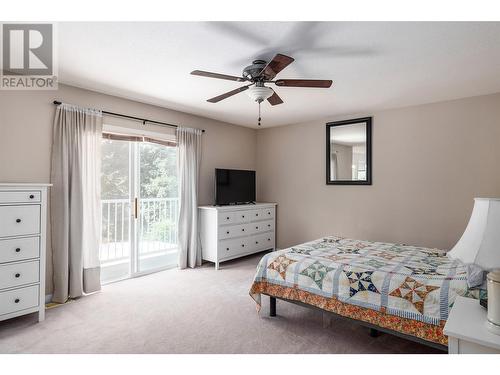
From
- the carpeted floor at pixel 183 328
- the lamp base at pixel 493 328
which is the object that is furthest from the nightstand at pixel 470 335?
the carpeted floor at pixel 183 328

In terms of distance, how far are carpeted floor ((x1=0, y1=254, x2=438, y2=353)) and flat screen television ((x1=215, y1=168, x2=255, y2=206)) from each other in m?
1.72

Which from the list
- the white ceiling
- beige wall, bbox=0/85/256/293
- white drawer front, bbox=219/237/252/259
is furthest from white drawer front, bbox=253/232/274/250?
beige wall, bbox=0/85/256/293

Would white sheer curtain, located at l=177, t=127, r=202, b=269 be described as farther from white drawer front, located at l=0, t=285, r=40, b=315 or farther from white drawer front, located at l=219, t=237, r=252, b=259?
white drawer front, located at l=0, t=285, r=40, b=315

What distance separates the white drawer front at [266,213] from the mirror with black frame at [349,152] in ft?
3.84

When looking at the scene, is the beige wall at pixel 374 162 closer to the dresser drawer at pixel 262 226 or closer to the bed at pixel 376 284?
the dresser drawer at pixel 262 226

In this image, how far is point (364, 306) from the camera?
2.27 metres

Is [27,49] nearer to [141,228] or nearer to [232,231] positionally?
[141,228]

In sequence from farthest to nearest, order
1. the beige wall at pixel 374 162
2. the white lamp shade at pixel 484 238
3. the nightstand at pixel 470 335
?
the beige wall at pixel 374 162 → the white lamp shade at pixel 484 238 → the nightstand at pixel 470 335

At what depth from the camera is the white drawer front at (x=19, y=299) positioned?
249 cm

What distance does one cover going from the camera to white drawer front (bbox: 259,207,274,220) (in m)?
5.26

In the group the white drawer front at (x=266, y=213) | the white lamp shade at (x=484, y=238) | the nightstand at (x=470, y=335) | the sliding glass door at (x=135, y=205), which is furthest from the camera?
the white drawer front at (x=266, y=213)
